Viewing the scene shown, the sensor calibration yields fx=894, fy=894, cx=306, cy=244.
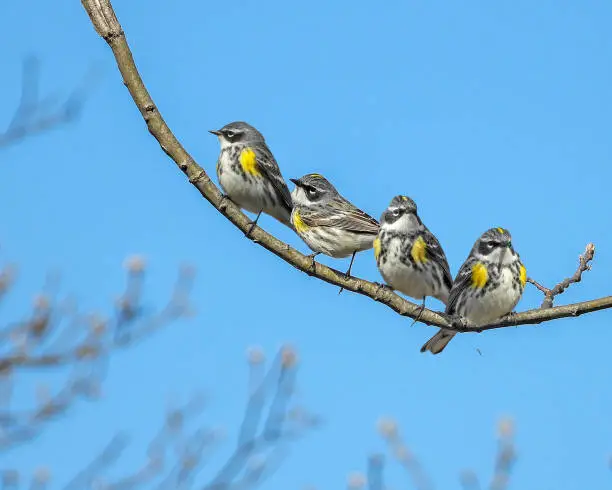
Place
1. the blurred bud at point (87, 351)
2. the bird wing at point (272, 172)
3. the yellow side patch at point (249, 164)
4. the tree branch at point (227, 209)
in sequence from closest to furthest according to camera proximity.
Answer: the tree branch at point (227, 209) < the blurred bud at point (87, 351) < the yellow side patch at point (249, 164) < the bird wing at point (272, 172)

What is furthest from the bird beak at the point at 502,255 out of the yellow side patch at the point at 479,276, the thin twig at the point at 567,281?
the thin twig at the point at 567,281

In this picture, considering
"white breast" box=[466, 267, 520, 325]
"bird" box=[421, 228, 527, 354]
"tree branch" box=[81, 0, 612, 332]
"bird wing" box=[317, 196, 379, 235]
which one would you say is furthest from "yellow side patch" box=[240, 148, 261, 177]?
"tree branch" box=[81, 0, 612, 332]

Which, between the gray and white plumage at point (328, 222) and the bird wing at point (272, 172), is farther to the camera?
the bird wing at point (272, 172)

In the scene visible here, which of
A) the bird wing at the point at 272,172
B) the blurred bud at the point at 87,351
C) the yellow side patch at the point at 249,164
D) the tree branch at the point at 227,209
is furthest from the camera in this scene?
the bird wing at the point at 272,172

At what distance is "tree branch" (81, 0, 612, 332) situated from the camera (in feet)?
Result: 17.8

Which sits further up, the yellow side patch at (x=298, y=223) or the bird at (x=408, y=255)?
the yellow side patch at (x=298, y=223)

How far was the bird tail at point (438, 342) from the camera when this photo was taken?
9.32m

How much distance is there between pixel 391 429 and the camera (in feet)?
27.1

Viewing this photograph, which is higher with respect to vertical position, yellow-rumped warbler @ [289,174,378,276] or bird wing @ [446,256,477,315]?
yellow-rumped warbler @ [289,174,378,276]

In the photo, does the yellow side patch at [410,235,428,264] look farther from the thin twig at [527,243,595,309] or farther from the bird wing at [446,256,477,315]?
the thin twig at [527,243,595,309]

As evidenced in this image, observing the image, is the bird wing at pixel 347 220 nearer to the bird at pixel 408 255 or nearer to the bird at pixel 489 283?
the bird at pixel 408 255

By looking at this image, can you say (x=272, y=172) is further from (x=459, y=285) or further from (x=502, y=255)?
(x=502, y=255)

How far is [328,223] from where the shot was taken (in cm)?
Result: 1220

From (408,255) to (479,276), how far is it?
0.82 m
